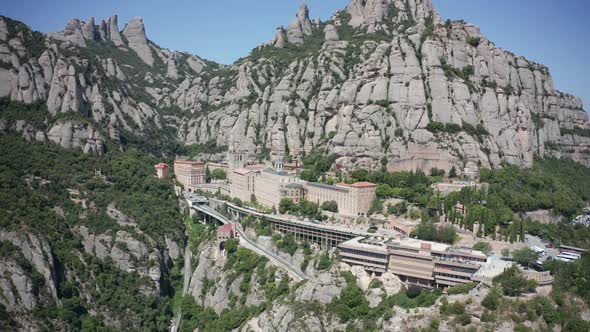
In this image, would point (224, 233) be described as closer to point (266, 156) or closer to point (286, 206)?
point (286, 206)

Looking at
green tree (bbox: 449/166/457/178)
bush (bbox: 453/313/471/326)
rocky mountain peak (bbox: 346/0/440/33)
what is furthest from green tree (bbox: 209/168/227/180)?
bush (bbox: 453/313/471/326)

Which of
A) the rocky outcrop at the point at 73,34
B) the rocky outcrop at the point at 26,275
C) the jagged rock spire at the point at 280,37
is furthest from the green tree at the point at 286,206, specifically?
the rocky outcrop at the point at 73,34

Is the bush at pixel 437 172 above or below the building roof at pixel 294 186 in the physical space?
above

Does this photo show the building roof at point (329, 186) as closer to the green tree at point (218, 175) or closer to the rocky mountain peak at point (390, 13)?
the green tree at point (218, 175)

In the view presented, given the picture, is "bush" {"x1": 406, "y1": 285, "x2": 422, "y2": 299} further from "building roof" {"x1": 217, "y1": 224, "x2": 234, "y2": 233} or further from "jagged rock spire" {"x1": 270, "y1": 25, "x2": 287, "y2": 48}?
"jagged rock spire" {"x1": 270, "y1": 25, "x2": 287, "y2": 48}

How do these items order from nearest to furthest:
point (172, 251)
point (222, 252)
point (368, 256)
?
point (368, 256) → point (222, 252) → point (172, 251)

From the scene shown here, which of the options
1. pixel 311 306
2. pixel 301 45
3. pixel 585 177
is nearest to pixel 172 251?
pixel 311 306

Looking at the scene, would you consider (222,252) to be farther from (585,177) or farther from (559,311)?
(585,177)
